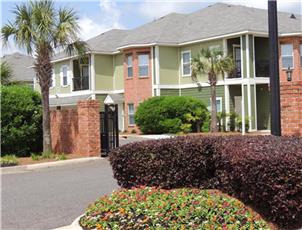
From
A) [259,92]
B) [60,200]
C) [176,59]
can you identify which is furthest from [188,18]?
[60,200]

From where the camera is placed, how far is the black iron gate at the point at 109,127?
19594 millimetres

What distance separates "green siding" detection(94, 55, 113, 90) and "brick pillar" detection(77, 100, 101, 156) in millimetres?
18934

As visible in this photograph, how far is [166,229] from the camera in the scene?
6.38 meters

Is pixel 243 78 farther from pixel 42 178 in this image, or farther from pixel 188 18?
pixel 42 178

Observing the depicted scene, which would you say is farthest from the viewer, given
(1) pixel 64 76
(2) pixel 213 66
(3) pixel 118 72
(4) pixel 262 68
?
(1) pixel 64 76

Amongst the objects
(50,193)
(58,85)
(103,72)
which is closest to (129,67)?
(103,72)

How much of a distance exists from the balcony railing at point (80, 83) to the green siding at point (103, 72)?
1146 millimetres

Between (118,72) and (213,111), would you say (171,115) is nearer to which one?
(213,111)

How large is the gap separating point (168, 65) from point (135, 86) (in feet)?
9.07

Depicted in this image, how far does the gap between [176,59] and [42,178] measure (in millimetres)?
22143

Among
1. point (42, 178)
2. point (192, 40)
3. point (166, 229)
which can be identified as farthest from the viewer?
point (192, 40)

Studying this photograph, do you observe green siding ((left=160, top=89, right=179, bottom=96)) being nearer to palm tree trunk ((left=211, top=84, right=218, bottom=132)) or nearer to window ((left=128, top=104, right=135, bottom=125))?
window ((left=128, top=104, right=135, bottom=125))

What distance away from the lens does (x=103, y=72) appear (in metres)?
38.5

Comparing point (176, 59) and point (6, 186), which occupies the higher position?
point (176, 59)
